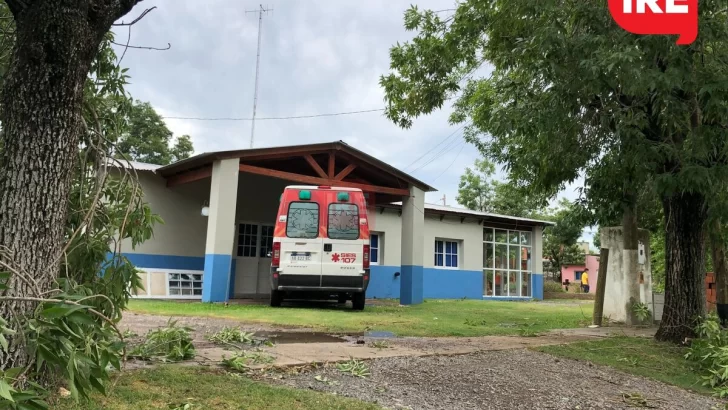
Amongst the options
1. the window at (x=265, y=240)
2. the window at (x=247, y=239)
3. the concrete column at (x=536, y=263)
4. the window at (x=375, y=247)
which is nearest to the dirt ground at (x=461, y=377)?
the window at (x=247, y=239)

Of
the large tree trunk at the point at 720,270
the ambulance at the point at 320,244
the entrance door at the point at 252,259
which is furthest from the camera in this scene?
the entrance door at the point at 252,259

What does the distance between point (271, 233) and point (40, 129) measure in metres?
14.0

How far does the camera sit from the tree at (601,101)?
5.68 m

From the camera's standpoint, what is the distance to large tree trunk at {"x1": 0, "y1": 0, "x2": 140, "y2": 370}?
295 cm

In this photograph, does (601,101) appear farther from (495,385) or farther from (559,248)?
(559,248)

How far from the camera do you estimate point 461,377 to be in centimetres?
509

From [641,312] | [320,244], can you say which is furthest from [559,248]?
[320,244]

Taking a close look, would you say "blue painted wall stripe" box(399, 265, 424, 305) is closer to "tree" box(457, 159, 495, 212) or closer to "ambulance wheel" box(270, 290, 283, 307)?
"ambulance wheel" box(270, 290, 283, 307)

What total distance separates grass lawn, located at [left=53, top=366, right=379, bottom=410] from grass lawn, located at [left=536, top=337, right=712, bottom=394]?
3.97m

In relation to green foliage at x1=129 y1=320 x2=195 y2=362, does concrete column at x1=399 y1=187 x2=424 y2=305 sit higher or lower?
higher

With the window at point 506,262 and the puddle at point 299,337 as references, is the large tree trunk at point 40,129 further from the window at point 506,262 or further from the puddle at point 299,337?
the window at point 506,262

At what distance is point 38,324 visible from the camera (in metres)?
2.19

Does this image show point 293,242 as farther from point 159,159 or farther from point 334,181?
point 159,159

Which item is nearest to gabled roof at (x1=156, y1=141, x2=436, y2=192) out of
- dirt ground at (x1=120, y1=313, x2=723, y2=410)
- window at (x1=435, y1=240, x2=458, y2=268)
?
dirt ground at (x1=120, y1=313, x2=723, y2=410)
